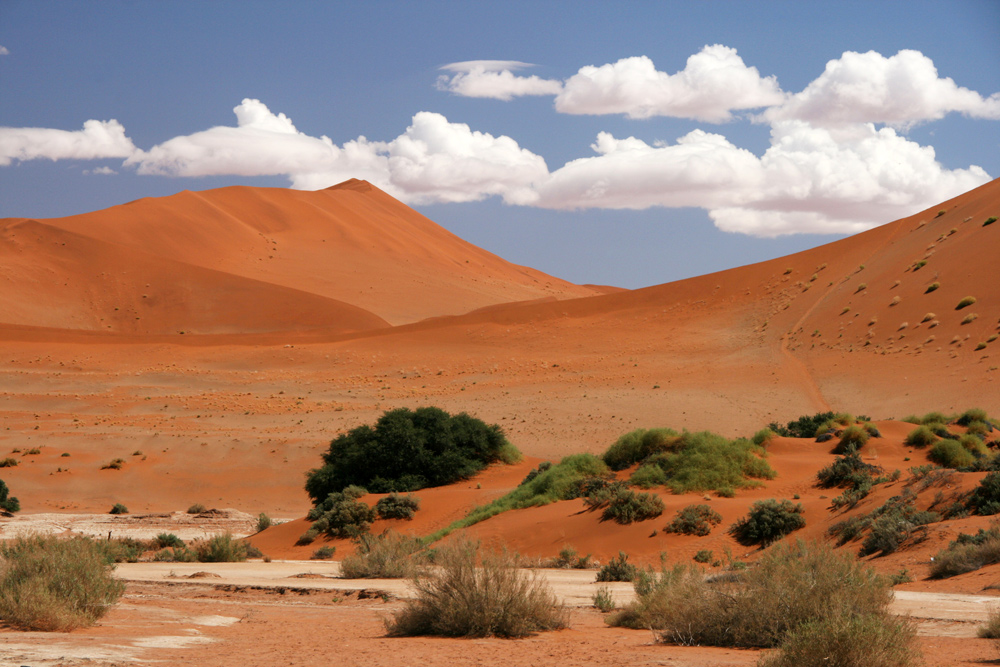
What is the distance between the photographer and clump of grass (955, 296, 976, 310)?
48906 mm

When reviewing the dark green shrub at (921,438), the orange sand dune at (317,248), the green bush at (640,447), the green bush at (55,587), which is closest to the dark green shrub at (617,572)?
the green bush at (55,587)

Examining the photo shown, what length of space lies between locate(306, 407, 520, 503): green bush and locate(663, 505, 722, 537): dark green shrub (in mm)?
11618

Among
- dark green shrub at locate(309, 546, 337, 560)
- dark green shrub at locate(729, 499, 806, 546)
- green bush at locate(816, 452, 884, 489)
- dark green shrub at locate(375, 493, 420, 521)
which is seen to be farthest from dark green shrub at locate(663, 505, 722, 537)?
dark green shrub at locate(375, 493, 420, 521)

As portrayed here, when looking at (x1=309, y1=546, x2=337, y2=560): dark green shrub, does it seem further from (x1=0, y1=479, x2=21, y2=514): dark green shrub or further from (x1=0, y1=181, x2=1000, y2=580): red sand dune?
(x1=0, y1=479, x2=21, y2=514): dark green shrub

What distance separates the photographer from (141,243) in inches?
4097

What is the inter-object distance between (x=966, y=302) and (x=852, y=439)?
1161 inches

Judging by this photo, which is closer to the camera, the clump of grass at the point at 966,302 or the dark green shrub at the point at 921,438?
the dark green shrub at the point at 921,438

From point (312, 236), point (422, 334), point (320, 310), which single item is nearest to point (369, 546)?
point (422, 334)

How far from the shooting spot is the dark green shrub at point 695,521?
1694 cm

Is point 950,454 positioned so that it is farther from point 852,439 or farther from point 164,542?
point 164,542

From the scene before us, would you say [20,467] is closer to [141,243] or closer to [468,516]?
[468,516]

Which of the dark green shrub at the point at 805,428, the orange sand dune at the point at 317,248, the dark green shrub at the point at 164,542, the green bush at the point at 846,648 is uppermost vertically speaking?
the orange sand dune at the point at 317,248

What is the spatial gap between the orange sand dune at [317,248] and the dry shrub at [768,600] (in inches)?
3535

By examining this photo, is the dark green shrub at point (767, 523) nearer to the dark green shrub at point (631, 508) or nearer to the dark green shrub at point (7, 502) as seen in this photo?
the dark green shrub at point (631, 508)
